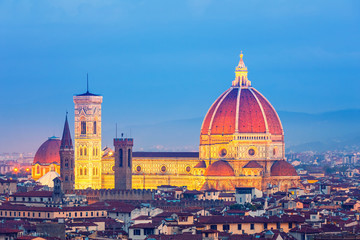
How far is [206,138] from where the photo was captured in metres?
187

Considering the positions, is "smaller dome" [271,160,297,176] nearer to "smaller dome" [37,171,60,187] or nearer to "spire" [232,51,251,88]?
"spire" [232,51,251,88]

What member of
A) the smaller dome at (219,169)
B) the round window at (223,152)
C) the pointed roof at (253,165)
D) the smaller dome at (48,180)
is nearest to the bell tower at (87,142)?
the smaller dome at (48,180)

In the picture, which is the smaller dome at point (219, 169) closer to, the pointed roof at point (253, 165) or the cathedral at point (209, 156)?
the cathedral at point (209, 156)

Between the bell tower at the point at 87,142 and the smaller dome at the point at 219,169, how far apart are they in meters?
16.4

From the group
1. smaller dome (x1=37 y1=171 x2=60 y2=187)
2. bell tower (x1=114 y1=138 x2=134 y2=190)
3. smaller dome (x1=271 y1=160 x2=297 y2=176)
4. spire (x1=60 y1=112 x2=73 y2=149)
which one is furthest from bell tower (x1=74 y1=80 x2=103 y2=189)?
smaller dome (x1=271 y1=160 x2=297 y2=176)

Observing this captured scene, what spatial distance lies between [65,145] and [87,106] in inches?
408

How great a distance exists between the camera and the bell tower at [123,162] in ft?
593

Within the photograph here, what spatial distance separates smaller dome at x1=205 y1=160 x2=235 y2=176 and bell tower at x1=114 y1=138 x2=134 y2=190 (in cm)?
982

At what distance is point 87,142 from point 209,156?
15357 mm

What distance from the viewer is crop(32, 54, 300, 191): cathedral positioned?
180 metres

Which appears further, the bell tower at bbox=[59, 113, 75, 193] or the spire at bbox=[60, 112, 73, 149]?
the spire at bbox=[60, 112, 73, 149]

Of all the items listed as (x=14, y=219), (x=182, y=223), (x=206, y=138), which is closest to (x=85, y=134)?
(x=206, y=138)

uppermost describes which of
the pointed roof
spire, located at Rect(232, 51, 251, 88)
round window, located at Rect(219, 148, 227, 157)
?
spire, located at Rect(232, 51, 251, 88)

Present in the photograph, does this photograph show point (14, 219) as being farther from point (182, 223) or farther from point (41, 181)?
point (41, 181)
